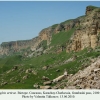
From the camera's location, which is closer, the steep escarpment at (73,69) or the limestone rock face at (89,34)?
the steep escarpment at (73,69)

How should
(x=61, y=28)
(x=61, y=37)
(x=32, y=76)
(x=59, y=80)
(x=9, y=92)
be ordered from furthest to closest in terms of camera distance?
(x=61, y=28), (x=61, y=37), (x=32, y=76), (x=59, y=80), (x=9, y=92)

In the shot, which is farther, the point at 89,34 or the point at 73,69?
the point at 89,34

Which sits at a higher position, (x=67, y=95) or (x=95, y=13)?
(x=95, y=13)

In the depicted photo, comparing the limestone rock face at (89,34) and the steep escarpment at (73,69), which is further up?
the limestone rock face at (89,34)

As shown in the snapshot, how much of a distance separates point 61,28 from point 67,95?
556ft

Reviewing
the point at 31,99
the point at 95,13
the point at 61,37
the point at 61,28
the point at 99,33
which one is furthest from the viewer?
the point at 61,28

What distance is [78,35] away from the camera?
99.3 m

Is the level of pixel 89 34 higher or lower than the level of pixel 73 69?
higher

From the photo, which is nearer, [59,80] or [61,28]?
[59,80]

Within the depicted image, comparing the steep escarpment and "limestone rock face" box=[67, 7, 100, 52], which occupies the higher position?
"limestone rock face" box=[67, 7, 100, 52]

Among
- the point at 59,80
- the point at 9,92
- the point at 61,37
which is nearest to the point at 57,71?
the point at 59,80

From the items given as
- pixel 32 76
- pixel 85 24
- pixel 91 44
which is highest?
pixel 85 24

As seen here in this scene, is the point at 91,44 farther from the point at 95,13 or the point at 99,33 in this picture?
the point at 95,13

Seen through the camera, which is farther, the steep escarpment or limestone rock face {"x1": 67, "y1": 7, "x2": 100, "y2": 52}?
limestone rock face {"x1": 67, "y1": 7, "x2": 100, "y2": 52}
